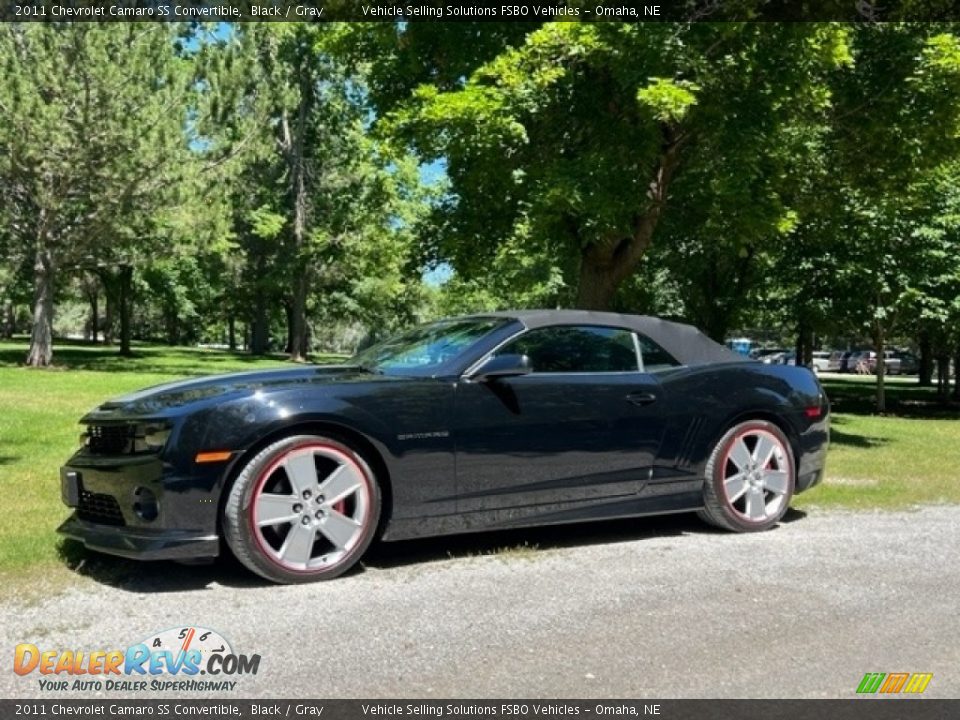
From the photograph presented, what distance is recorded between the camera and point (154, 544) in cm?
427

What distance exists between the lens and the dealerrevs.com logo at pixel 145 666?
328cm

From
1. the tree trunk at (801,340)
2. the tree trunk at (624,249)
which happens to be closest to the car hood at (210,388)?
the tree trunk at (624,249)

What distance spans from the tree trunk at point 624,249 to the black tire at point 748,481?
20.1 feet

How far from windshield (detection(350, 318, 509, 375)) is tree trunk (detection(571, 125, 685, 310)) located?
20.9 feet

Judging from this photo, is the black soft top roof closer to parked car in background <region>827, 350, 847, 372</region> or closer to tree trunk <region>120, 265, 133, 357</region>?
tree trunk <region>120, 265, 133, 357</region>

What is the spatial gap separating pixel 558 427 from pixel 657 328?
1.24 metres

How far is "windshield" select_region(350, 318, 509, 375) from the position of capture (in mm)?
5344

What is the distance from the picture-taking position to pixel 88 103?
70.5ft

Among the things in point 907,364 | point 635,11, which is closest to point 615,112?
point 635,11

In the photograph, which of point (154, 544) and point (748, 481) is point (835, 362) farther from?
point (154, 544)

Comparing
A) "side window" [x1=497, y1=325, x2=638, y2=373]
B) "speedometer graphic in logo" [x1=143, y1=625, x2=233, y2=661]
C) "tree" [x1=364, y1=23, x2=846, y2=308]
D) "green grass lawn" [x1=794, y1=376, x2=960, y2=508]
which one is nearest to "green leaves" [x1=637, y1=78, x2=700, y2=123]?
"tree" [x1=364, y1=23, x2=846, y2=308]

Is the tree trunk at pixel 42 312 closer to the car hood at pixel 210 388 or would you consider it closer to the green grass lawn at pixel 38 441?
the green grass lawn at pixel 38 441
